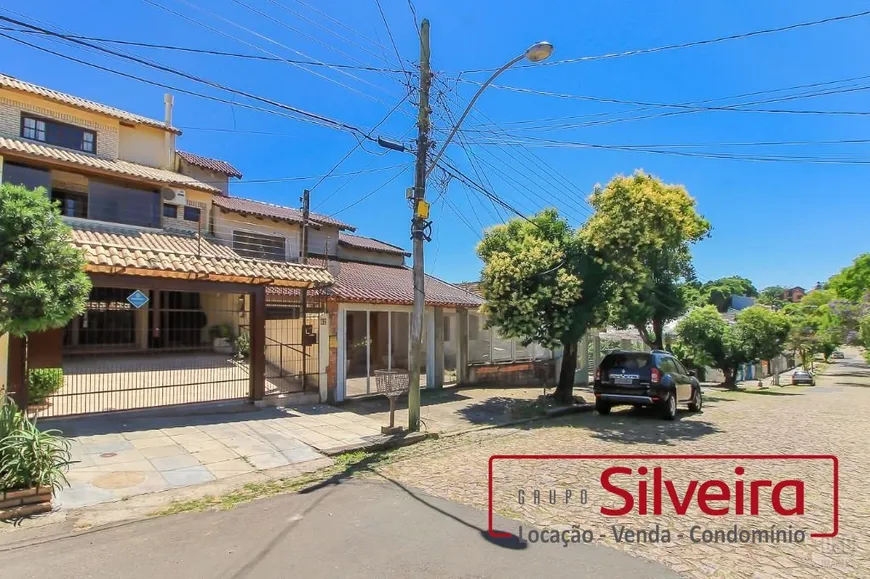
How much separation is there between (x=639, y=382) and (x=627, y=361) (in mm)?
597

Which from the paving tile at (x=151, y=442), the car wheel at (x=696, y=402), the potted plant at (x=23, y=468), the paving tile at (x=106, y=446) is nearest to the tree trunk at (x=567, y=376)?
the car wheel at (x=696, y=402)

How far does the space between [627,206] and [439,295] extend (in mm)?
7142

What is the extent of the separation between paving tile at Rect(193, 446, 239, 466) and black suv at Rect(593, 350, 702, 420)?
8.66m

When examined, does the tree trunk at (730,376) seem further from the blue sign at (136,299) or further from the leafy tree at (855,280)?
the blue sign at (136,299)

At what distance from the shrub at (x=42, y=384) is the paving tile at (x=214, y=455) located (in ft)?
14.4

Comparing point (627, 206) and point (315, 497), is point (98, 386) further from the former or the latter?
point (627, 206)

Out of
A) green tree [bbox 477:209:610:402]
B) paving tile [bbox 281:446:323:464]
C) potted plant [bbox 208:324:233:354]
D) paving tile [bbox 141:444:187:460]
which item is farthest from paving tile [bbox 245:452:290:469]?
potted plant [bbox 208:324:233:354]

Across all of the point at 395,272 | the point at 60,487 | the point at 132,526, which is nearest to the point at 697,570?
the point at 132,526

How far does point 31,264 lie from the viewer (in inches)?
251

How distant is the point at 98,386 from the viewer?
39.2 ft

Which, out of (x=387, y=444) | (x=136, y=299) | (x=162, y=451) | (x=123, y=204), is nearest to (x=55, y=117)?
(x=123, y=204)

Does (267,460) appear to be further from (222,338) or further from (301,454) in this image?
(222,338)

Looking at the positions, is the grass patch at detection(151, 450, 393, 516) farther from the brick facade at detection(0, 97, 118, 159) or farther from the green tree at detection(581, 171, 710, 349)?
the brick facade at detection(0, 97, 118, 159)

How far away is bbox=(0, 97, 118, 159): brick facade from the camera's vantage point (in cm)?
1705
